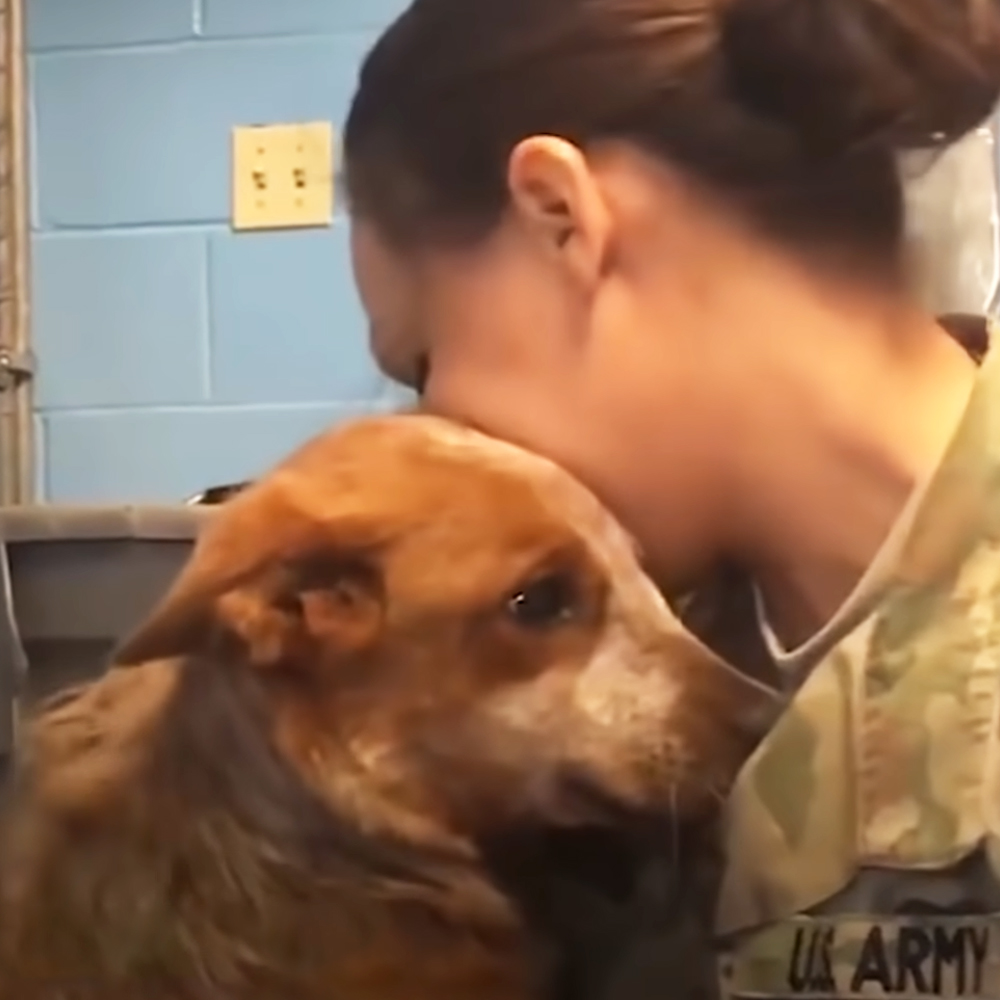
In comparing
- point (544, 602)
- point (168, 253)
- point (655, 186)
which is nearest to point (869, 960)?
point (544, 602)

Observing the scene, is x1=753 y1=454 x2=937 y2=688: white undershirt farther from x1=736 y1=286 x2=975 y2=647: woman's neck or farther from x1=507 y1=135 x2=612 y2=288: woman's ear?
x1=507 y1=135 x2=612 y2=288: woman's ear

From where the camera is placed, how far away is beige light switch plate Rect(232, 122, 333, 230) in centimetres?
166

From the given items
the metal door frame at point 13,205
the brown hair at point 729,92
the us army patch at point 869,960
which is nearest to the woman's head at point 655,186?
the brown hair at point 729,92

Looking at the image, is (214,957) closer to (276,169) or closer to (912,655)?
(912,655)

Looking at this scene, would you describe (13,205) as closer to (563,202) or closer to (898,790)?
(563,202)

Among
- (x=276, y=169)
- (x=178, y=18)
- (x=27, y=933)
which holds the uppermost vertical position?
(x=178, y=18)

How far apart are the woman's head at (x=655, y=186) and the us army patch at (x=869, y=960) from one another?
0.49ft

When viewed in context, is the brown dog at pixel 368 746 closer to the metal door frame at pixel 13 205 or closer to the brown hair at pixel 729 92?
the brown hair at pixel 729 92

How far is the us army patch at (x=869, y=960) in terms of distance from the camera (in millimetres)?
716

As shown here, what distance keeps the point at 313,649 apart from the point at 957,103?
31cm

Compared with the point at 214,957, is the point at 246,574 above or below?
above

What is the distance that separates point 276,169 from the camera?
5.53ft

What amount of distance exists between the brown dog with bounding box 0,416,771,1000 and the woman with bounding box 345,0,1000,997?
0.03 meters

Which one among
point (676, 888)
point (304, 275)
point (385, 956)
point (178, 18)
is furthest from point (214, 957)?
point (178, 18)
